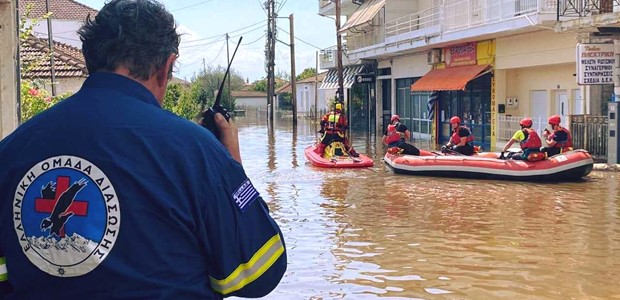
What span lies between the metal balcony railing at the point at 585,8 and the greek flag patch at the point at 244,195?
18.2 meters

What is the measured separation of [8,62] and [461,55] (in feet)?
77.6

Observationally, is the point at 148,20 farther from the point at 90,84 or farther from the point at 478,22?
the point at 478,22

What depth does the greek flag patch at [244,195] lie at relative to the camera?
2.10m

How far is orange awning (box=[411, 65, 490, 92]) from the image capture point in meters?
26.0

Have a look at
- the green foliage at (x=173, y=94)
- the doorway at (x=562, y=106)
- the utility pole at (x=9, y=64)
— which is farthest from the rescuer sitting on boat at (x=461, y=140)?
the utility pole at (x=9, y=64)

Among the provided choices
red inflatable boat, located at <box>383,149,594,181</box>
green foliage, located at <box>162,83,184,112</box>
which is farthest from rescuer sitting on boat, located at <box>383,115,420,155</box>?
green foliage, located at <box>162,83,184,112</box>

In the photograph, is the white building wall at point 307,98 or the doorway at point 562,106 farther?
the white building wall at point 307,98

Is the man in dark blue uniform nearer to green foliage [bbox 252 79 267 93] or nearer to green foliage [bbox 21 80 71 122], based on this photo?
green foliage [bbox 21 80 71 122]

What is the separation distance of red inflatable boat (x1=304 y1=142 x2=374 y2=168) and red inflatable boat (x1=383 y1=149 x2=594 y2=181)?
1.17 m

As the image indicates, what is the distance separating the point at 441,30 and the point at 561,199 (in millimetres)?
13810

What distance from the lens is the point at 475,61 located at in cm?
2692

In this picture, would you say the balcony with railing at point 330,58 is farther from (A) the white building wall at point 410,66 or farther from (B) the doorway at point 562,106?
(B) the doorway at point 562,106

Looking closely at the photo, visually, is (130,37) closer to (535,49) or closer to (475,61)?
(535,49)

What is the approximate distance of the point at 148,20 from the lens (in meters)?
2.18
